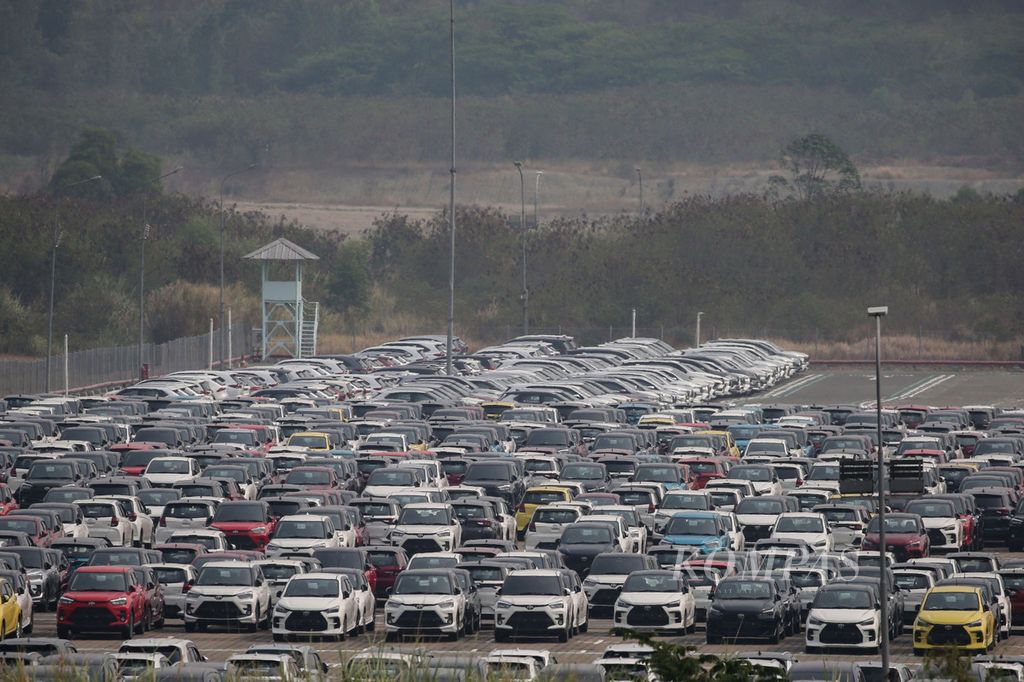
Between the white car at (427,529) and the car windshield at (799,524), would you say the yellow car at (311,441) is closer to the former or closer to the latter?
the white car at (427,529)

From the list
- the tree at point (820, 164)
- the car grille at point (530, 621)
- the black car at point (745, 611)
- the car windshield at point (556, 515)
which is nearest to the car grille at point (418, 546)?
the car windshield at point (556, 515)

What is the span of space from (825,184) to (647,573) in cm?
11433

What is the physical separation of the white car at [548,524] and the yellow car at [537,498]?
1.82 meters

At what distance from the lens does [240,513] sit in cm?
3928

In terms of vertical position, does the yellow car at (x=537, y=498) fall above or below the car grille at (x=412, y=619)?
above

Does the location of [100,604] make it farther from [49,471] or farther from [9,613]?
[49,471]

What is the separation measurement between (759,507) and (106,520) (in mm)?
12621

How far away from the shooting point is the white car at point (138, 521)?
40.0m

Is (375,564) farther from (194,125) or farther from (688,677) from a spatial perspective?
(194,125)

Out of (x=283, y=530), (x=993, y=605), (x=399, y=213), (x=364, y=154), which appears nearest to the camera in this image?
(x=993, y=605)

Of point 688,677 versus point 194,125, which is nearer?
point 688,677

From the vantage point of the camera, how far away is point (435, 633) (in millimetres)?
31906

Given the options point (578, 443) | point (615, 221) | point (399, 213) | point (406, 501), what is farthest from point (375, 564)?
point (399, 213)

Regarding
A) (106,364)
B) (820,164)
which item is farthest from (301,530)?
(820,164)
